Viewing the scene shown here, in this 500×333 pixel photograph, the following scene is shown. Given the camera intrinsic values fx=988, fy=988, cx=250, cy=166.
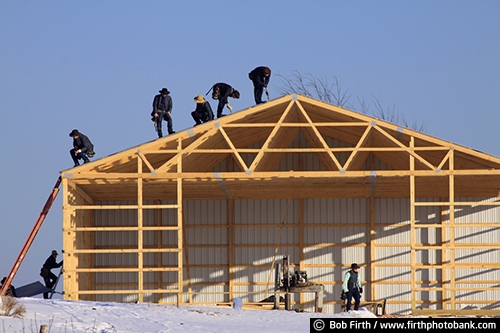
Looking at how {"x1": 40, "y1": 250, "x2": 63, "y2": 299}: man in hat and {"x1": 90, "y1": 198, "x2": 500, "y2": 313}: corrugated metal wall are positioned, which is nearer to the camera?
{"x1": 40, "y1": 250, "x2": 63, "y2": 299}: man in hat

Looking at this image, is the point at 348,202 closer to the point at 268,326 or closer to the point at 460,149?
the point at 460,149

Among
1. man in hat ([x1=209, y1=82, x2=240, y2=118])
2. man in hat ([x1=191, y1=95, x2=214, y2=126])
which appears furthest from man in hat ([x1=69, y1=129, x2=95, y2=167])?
man in hat ([x1=209, y1=82, x2=240, y2=118])

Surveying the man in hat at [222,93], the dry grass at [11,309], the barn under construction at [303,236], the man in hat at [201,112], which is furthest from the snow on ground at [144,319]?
the barn under construction at [303,236]

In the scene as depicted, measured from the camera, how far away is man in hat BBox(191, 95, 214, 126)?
1191 inches

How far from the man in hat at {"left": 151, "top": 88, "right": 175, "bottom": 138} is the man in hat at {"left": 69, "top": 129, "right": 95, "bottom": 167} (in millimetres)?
2291

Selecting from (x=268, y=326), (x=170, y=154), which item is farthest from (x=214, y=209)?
(x=268, y=326)

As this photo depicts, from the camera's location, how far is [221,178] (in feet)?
94.3

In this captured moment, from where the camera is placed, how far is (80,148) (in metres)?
29.7

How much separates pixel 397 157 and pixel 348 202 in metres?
2.84

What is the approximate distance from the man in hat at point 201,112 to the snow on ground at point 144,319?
6.62 metres

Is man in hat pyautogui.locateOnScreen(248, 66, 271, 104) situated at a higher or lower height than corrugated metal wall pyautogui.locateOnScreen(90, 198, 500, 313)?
higher

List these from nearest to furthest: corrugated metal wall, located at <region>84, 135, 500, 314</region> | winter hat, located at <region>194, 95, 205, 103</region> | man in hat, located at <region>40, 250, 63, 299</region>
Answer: winter hat, located at <region>194, 95, 205, 103</region>, man in hat, located at <region>40, 250, 63, 299</region>, corrugated metal wall, located at <region>84, 135, 500, 314</region>

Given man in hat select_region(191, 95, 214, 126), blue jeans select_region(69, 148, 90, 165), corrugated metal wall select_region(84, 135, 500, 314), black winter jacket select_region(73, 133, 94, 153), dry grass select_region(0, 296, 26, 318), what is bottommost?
dry grass select_region(0, 296, 26, 318)

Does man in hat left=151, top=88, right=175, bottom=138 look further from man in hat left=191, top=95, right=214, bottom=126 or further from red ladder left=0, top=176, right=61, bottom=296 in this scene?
red ladder left=0, top=176, right=61, bottom=296
